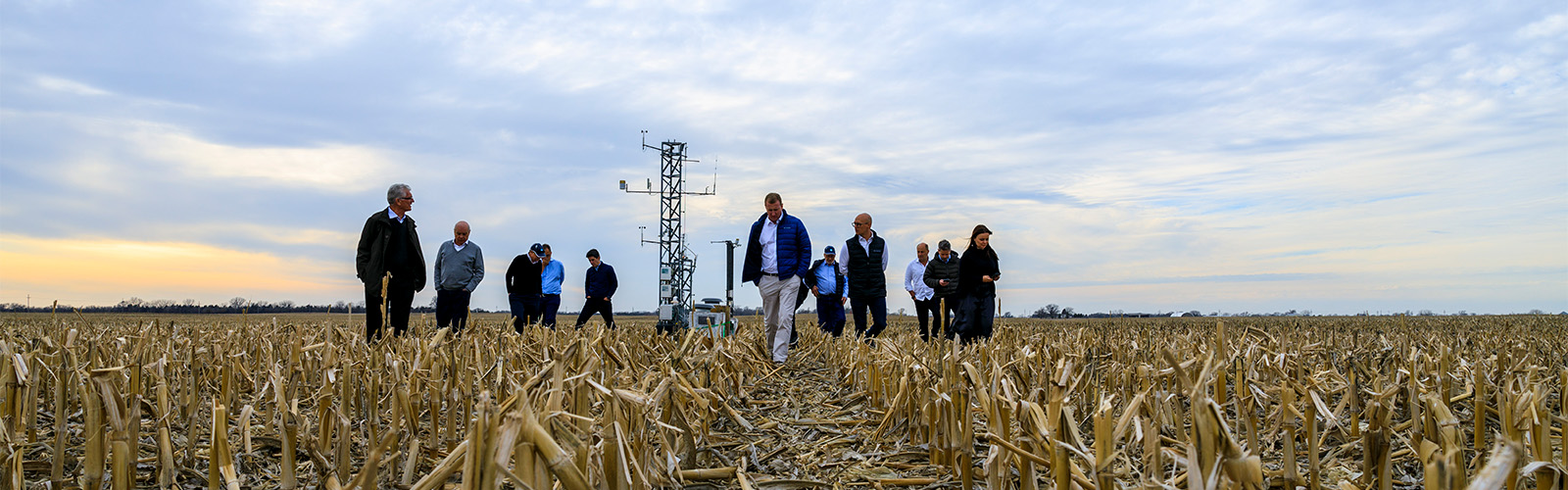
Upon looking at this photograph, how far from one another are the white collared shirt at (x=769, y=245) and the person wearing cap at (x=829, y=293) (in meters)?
3.48

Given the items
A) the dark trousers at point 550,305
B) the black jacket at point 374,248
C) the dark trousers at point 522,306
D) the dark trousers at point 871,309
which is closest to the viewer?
the black jacket at point 374,248

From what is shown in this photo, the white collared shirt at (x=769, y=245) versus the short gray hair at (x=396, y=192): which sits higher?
the short gray hair at (x=396, y=192)

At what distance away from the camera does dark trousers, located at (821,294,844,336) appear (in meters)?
12.8

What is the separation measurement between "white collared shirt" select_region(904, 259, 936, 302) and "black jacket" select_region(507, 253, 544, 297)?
5.78 meters

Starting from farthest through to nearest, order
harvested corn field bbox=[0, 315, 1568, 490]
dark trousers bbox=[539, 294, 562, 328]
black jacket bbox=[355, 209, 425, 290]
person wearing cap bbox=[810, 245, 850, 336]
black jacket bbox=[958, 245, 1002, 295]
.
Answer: dark trousers bbox=[539, 294, 562, 328], person wearing cap bbox=[810, 245, 850, 336], black jacket bbox=[958, 245, 1002, 295], black jacket bbox=[355, 209, 425, 290], harvested corn field bbox=[0, 315, 1568, 490]

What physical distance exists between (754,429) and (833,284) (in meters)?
7.60

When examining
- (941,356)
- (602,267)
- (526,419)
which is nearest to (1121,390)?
(941,356)

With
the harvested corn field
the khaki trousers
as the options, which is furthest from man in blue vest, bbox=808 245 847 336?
the harvested corn field

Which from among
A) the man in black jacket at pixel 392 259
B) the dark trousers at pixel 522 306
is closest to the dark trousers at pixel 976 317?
the man in black jacket at pixel 392 259

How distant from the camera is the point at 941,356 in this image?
4715mm

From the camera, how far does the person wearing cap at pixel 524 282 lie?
13.6 meters

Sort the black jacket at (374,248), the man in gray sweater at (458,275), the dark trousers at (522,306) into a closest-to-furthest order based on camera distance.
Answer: the black jacket at (374,248), the man in gray sweater at (458,275), the dark trousers at (522,306)

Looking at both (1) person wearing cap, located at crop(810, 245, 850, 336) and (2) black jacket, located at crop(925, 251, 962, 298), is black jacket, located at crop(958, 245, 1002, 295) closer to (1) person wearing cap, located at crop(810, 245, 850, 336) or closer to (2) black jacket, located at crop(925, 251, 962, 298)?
(2) black jacket, located at crop(925, 251, 962, 298)

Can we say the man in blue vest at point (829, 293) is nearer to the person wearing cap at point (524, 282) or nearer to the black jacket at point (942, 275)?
the black jacket at point (942, 275)
